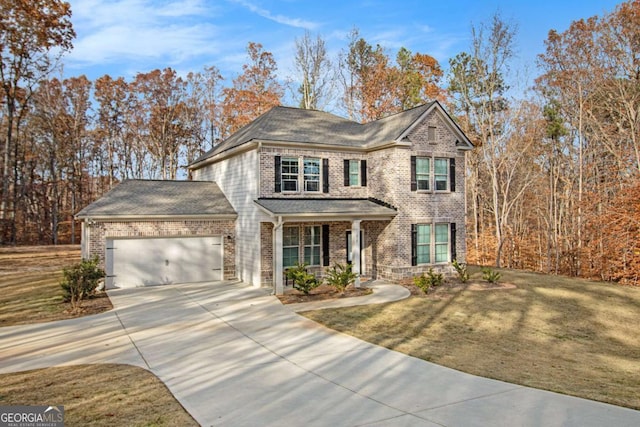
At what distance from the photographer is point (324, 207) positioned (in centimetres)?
1658

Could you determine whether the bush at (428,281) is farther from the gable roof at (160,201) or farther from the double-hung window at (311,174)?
the gable roof at (160,201)

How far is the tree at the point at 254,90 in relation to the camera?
35.0 meters

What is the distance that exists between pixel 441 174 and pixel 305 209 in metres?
6.74

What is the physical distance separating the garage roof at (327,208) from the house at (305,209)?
0.17ft

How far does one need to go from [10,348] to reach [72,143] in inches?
1401

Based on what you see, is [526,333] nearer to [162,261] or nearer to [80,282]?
[162,261]

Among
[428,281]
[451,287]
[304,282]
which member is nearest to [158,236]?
[304,282]

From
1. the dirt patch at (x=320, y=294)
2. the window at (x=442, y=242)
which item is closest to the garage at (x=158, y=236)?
the dirt patch at (x=320, y=294)

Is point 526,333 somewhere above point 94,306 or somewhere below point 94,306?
below

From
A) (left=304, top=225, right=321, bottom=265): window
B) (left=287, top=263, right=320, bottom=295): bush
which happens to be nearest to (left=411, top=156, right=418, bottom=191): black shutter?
(left=304, top=225, right=321, bottom=265): window

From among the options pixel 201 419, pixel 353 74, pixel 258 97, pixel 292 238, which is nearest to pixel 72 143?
pixel 258 97

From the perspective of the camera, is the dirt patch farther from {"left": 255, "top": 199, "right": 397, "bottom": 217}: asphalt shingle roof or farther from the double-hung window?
the double-hung window

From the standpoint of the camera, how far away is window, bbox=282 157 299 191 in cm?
1736

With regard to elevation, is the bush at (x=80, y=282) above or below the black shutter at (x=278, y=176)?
below
